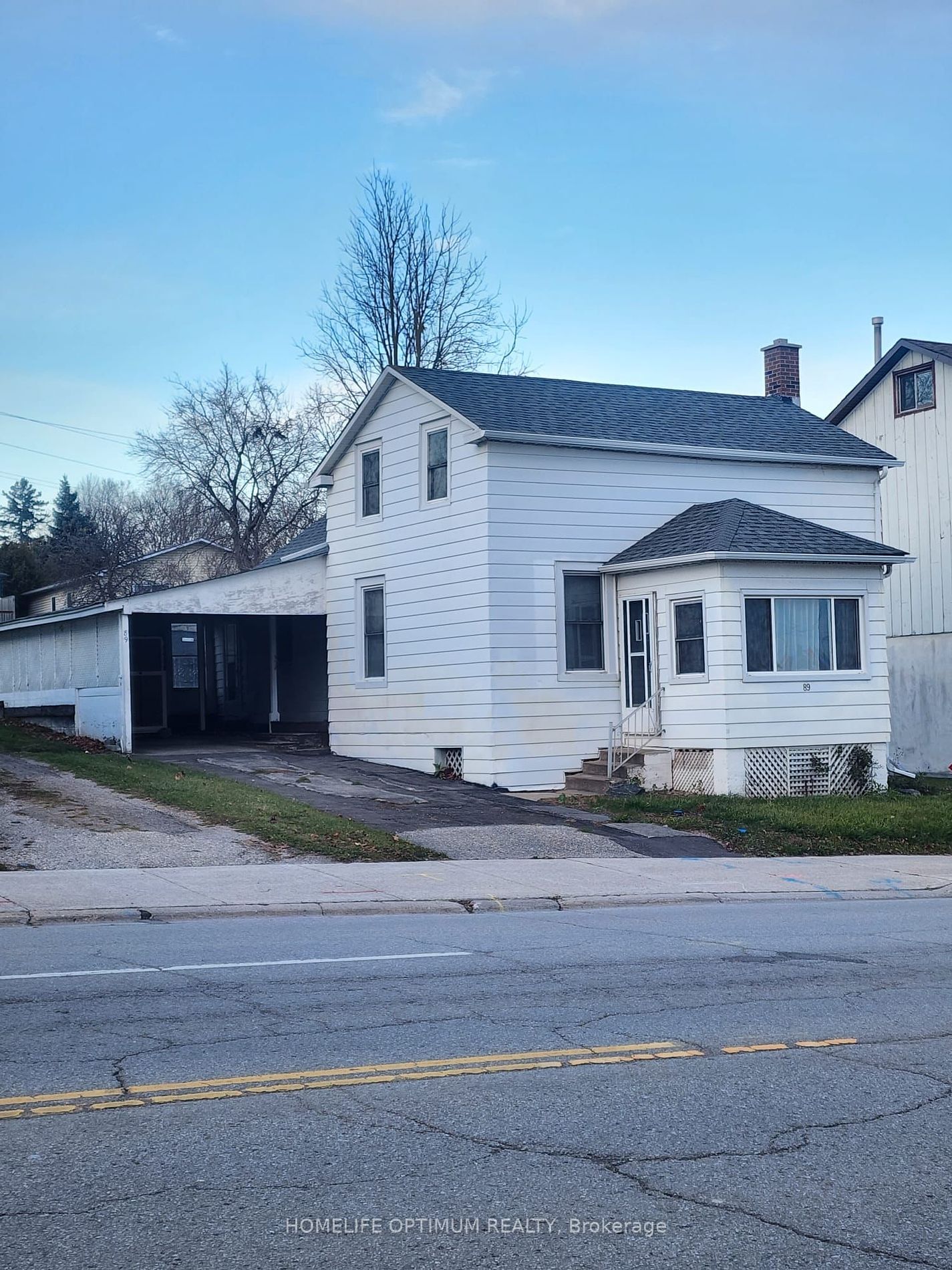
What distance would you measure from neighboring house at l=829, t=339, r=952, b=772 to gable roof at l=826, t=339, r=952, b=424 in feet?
0.09

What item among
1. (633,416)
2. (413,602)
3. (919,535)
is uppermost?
(633,416)

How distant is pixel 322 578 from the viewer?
26.9 metres

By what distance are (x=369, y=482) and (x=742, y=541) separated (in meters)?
8.04

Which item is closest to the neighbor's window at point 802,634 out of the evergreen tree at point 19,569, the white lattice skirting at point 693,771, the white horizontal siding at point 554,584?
the white horizontal siding at point 554,584

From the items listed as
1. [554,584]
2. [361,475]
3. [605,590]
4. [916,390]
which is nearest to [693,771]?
[605,590]

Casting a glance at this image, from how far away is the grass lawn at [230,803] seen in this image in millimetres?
16078

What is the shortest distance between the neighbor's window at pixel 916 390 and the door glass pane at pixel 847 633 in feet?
31.8

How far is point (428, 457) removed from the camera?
2417cm

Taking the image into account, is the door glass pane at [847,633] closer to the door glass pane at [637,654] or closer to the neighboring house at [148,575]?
the door glass pane at [637,654]

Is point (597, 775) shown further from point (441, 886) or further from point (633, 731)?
point (441, 886)

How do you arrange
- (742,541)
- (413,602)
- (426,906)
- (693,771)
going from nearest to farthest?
(426,906) → (742,541) → (693,771) → (413,602)

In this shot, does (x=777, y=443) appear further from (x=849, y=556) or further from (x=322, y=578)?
(x=322, y=578)

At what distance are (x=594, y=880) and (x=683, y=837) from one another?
3740 mm

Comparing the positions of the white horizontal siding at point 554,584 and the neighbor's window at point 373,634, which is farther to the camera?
the neighbor's window at point 373,634
